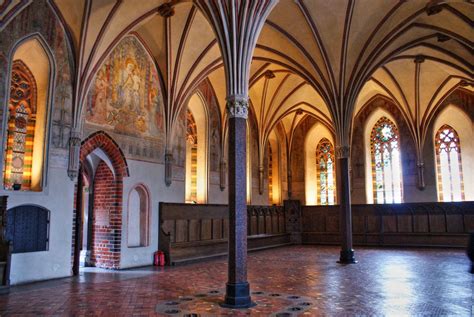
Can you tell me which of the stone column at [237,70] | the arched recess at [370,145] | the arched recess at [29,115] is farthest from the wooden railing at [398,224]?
the arched recess at [29,115]

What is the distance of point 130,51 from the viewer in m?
15.1

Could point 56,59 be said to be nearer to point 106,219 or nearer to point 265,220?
point 106,219

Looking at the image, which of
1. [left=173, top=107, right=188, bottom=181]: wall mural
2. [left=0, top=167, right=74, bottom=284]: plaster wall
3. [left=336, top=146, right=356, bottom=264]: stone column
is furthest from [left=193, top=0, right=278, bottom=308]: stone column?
[left=173, top=107, right=188, bottom=181]: wall mural

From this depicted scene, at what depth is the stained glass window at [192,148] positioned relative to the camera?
18936mm

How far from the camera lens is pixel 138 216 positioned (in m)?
15.1

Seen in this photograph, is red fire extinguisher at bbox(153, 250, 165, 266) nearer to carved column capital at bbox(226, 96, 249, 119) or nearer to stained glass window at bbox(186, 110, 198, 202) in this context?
stained glass window at bbox(186, 110, 198, 202)

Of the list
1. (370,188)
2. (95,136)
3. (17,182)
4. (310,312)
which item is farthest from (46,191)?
(370,188)

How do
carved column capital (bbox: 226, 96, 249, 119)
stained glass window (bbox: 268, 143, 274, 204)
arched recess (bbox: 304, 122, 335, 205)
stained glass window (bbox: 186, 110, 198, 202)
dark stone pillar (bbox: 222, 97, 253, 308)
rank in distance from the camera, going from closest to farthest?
dark stone pillar (bbox: 222, 97, 253, 308) → carved column capital (bbox: 226, 96, 249, 119) → stained glass window (bbox: 186, 110, 198, 202) → stained glass window (bbox: 268, 143, 274, 204) → arched recess (bbox: 304, 122, 335, 205)

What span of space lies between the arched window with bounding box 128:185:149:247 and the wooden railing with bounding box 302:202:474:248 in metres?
11.9

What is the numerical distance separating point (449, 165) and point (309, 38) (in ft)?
42.5

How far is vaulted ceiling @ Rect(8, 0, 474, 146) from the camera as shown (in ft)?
42.7

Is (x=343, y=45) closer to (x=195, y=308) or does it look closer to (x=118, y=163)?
(x=118, y=163)

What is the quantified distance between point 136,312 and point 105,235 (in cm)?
755

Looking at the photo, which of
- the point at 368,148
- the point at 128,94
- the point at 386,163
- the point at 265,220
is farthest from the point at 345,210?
the point at 368,148
